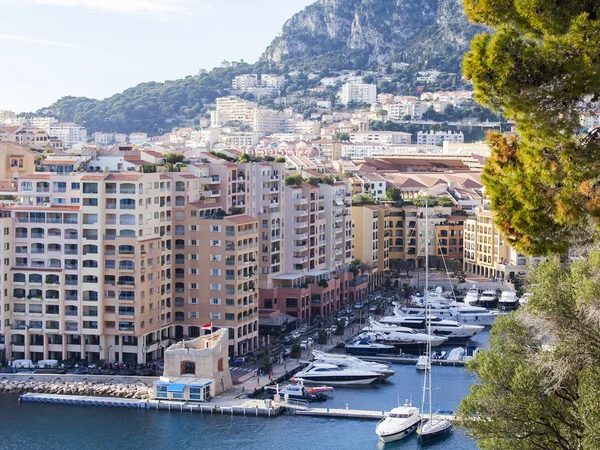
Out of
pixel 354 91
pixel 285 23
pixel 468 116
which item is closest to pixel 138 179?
pixel 468 116

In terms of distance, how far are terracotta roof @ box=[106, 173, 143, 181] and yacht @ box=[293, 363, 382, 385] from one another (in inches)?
290

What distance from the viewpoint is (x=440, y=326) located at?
45.7 metres

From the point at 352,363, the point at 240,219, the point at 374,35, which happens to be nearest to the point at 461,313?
the point at 352,363

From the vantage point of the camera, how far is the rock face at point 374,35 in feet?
494

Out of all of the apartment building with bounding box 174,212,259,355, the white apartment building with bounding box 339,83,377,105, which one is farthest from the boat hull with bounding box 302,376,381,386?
the white apartment building with bounding box 339,83,377,105

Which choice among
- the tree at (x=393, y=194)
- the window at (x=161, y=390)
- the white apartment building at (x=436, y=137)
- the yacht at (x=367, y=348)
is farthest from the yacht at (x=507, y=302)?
the white apartment building at (x=436, y=137)

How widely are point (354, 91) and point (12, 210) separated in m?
112

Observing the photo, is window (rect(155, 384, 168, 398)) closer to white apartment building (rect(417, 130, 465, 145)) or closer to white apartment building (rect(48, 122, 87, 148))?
white apartment building (rect(417, 130, 465, 145))

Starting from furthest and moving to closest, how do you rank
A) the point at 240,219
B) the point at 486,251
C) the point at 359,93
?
the point at 359,93, the point at 486,251, the point at 240,219

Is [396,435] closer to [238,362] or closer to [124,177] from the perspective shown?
[238,362]

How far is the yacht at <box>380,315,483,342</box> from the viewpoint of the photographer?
45.4 meters

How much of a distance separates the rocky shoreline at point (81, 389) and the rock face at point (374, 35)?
376 feet

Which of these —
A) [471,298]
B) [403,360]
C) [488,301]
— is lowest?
[403,360]

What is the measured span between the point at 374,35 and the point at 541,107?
499 feet
